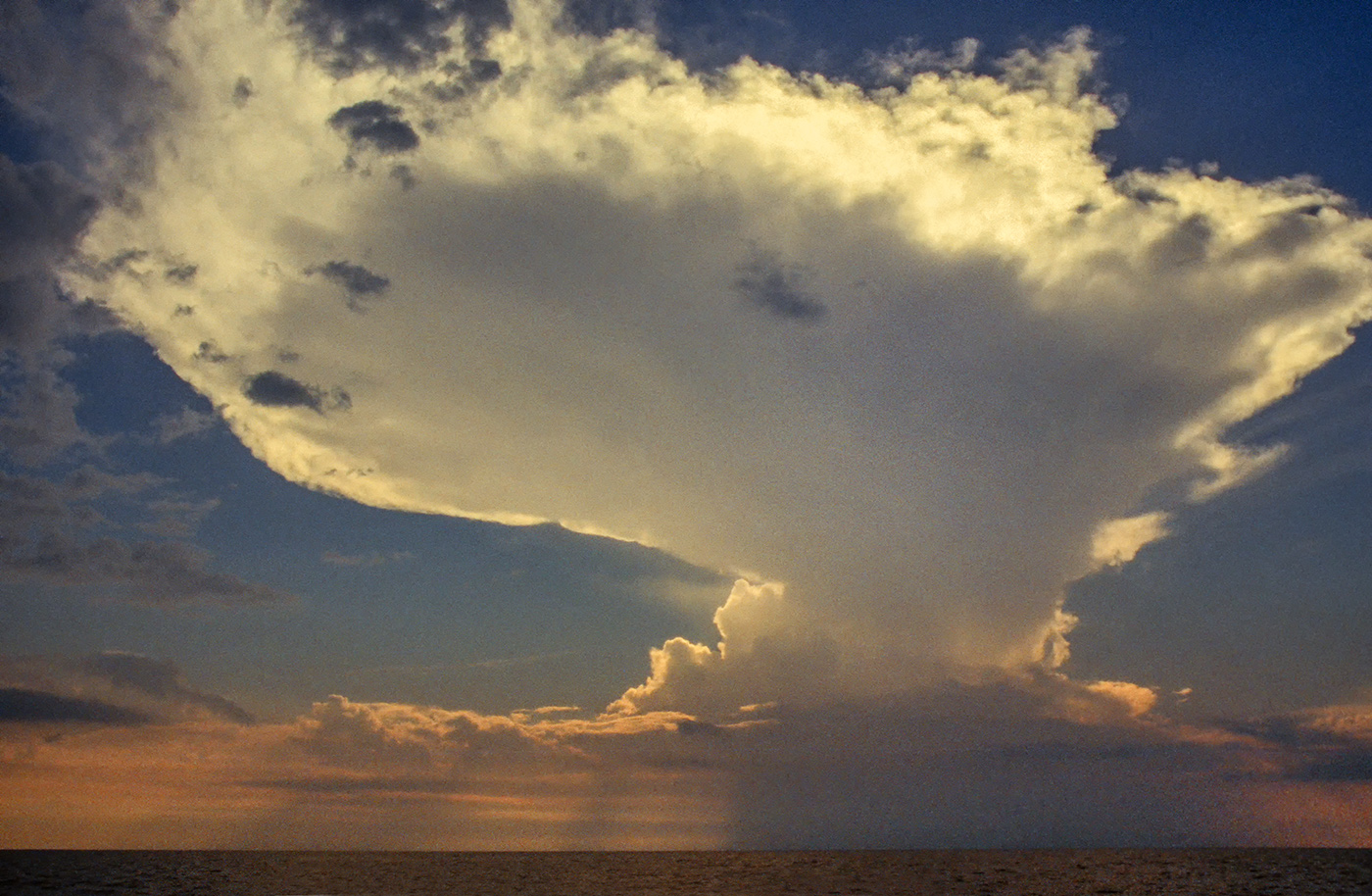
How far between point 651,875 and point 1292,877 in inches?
4769

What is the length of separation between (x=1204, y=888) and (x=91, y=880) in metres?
186

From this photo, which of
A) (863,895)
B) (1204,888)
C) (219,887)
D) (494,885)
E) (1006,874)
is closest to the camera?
(863,895)

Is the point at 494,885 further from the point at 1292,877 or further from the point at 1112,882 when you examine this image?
the point at 1292,877

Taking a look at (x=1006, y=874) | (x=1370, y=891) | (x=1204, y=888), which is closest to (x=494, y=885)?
(x=1006, y=874)

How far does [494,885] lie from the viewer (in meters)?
162

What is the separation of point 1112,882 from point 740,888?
2548 inches

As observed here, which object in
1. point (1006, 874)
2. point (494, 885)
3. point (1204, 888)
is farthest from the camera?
point (1006, 874)

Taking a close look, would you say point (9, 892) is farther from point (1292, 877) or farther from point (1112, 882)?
point (1292, 877)

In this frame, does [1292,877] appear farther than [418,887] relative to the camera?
Yes

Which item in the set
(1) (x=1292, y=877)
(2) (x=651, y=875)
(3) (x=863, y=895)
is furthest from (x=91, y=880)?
(1) (x=1292, y=877)

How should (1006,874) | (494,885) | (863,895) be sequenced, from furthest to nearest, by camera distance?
(1006,874) → (494,885) → (863,895)

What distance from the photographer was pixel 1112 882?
157250 millimetres

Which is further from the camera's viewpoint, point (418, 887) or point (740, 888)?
point (418, 887)

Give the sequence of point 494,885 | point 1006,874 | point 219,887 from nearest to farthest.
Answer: point 219,887 < point 494,885 < point 1006,874
